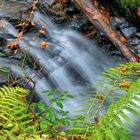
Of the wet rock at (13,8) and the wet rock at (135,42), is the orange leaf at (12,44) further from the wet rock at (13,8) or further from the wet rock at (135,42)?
the wet rock at (135,42)

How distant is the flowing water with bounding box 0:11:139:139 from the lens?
241 inches

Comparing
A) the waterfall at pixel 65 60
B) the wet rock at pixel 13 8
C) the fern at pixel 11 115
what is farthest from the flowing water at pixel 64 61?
the fern at pixel 11 115

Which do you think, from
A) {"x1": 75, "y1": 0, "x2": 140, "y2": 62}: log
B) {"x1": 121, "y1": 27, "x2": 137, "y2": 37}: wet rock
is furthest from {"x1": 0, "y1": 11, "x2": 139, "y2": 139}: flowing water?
{"x1": 75, "y1": 0, "x2": 140, "y2": 62}: log

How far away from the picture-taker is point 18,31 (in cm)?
744

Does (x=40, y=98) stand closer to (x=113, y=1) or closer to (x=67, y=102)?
(x=67, y=102)

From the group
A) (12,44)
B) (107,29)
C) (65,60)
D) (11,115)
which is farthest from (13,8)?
(11,115)

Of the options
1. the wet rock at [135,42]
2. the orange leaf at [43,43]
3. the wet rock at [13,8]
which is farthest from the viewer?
the wet rock at [13,8]

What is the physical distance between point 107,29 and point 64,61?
1228mm

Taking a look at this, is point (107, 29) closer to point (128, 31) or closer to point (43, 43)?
point (43, 43)

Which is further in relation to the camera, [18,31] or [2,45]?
[18,31]

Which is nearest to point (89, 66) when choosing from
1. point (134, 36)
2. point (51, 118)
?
point (134, 36)

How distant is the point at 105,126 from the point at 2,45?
15.4 ft

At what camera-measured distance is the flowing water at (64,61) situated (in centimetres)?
613

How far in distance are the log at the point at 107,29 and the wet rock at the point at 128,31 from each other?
135cm
